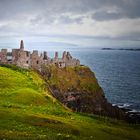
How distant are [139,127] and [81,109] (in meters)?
37.4

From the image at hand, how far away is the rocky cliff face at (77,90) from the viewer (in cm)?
11499

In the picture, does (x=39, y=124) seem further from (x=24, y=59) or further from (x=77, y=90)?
(x=24, y=59)

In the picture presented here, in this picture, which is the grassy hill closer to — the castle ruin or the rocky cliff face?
the rocky cliff face

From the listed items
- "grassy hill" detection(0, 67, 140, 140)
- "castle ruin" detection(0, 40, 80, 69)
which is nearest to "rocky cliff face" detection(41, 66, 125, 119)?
"castle ruin" detection(0, 40, 80, 69)

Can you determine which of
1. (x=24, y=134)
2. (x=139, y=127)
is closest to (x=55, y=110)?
(x=139, y=127)

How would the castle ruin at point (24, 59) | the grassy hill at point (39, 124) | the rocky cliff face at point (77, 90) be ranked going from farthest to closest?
the castle ruin at point (24, 59) < the rocky cliff face at point (77, 90) < the grassy hill at point (39, 124)

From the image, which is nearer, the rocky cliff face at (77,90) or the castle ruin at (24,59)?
the rocky cliff face at (77,90)

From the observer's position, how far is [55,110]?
64.6 metres

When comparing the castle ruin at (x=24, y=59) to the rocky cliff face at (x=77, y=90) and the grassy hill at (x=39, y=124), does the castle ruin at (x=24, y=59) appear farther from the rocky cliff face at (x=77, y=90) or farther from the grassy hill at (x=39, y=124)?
the grassy hill at (x=39, y=124)

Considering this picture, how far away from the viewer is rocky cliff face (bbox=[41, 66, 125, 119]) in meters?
115

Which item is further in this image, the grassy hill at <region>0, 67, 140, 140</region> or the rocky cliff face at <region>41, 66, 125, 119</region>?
the rocky cliff face at <region>41, 66, 125, 119</region>

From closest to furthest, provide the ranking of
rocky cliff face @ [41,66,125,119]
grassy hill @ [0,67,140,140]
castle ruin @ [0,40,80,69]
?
grassy hill @ [0,67,140,140] < rocky cliff face @ [41,66,125,119] < castle ruin @ [0,40,80,69]

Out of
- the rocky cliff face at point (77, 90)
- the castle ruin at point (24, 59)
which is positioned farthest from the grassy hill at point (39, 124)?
the castle ruin at point (24, 59)

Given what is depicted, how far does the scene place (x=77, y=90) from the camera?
122m
